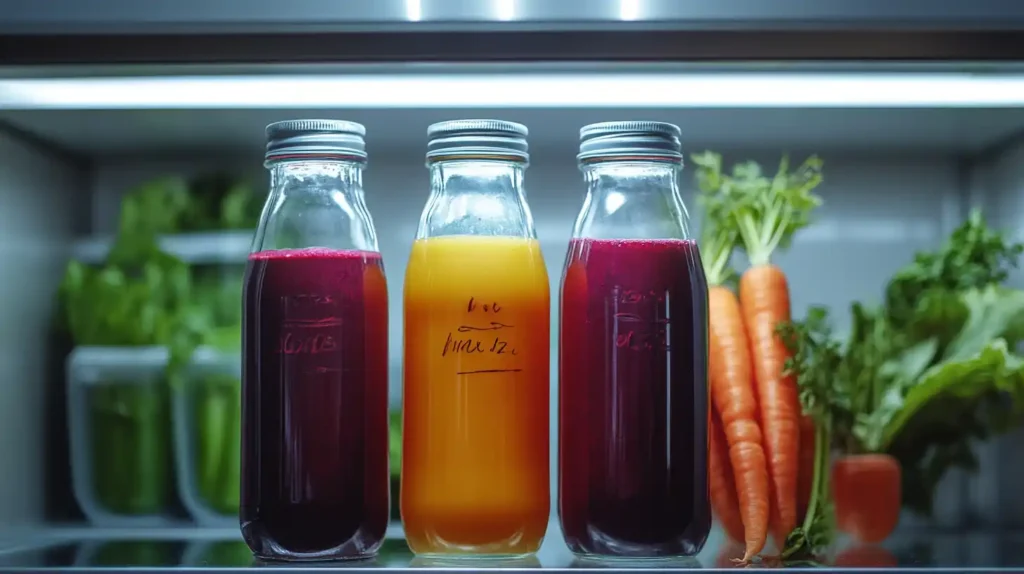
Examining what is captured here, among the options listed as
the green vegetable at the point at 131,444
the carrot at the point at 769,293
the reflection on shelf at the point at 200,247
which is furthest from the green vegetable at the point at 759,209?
the green vegetable at the point at 131,444

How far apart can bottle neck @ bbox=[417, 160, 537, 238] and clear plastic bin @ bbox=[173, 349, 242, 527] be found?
0.39 meters

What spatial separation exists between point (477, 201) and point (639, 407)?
0.66 ft

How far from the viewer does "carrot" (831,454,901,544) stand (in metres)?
0.94

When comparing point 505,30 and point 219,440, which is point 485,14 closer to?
point 505,30

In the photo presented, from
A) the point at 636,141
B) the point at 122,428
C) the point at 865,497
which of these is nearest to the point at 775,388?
the point at 865,497

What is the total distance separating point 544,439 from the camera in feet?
2.53

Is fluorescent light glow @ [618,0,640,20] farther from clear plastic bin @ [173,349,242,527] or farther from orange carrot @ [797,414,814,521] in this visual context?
clear plastic bin @ [173,349,242,527]

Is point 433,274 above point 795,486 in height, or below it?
above

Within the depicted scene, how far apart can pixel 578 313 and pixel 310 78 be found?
34cm

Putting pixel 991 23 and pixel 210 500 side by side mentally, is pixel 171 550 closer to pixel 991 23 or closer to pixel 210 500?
pixel 210 500

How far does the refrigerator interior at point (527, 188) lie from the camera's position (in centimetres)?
105

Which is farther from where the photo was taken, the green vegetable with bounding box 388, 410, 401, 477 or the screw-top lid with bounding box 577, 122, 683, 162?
the green vegetable with bounding box 388, 410, 401, 477

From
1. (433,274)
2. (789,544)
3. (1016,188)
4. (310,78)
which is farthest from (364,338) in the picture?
(1016,188)

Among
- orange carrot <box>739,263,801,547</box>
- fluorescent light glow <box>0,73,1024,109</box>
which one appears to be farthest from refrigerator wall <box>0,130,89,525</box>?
orange carrot <box>739,263,801,547</box>
